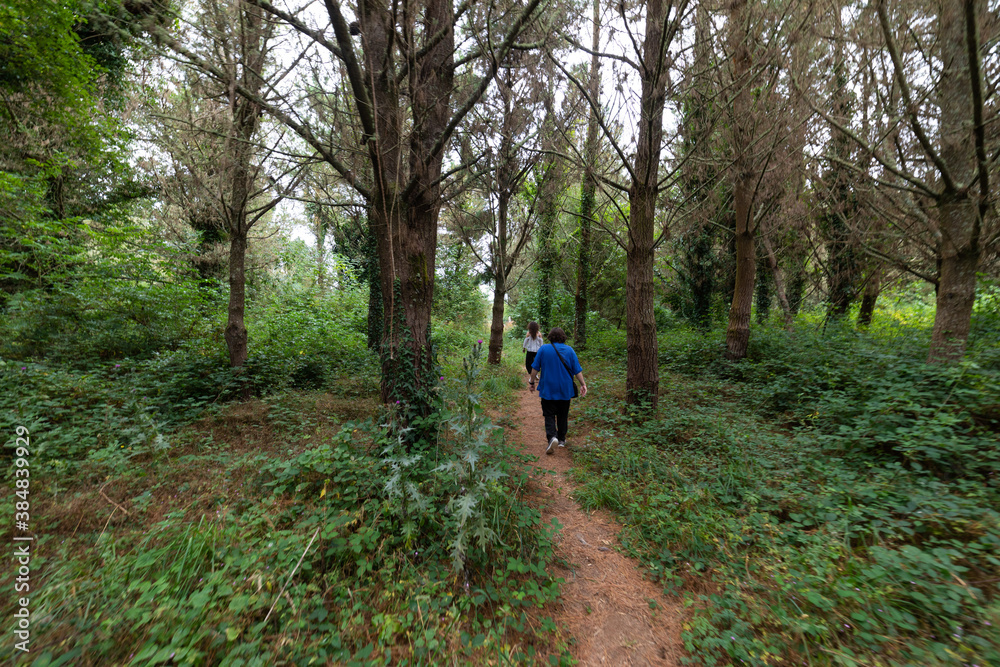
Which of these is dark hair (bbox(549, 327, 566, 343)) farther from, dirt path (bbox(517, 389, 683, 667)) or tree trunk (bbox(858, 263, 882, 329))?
tree trunk (bbox(858, 263, 882, 329))

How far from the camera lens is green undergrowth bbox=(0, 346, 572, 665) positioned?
77.2 inches

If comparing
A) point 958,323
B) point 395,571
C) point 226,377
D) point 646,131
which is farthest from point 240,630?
point 958,323

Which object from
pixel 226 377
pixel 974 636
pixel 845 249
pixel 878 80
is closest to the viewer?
pixel 974 636

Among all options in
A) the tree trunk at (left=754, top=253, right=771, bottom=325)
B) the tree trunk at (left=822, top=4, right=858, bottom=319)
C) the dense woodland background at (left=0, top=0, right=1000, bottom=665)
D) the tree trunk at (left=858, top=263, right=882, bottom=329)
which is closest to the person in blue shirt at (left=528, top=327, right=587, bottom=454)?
the dense woodland background at (left=0, top=0, right=1000, bottom=665)

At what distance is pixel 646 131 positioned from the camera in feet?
17.7

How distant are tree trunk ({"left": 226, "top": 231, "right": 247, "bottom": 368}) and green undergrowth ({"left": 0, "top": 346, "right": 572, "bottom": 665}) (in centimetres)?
261

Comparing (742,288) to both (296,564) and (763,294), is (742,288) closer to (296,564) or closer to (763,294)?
(763,294)

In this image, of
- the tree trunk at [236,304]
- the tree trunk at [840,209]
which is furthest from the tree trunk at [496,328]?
the tree trunk at [840,209]

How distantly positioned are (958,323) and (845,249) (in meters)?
4.88

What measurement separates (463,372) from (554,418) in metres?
1.54

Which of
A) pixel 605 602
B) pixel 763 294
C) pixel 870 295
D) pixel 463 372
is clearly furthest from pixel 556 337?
pixel 763 294

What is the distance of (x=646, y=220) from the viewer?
575 cm

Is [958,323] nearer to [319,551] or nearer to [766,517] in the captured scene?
[766,517]

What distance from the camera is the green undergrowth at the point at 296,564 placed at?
6.43ft
